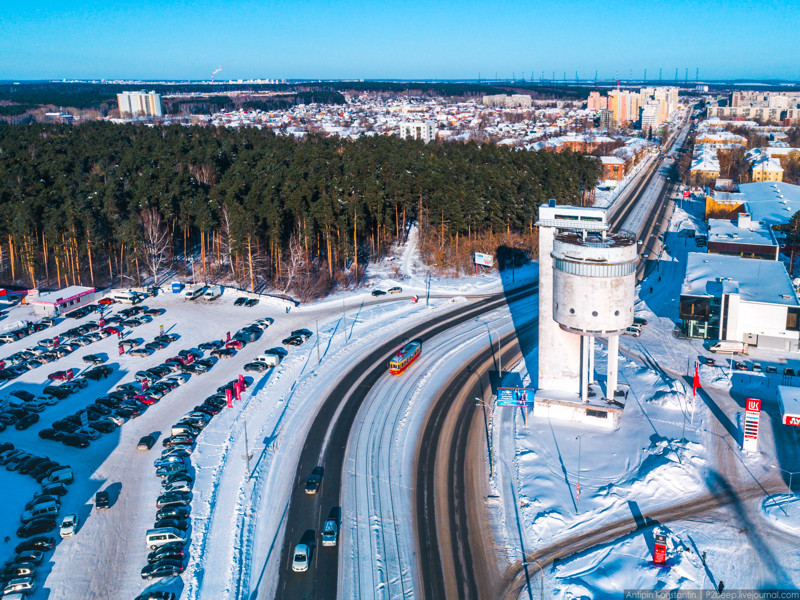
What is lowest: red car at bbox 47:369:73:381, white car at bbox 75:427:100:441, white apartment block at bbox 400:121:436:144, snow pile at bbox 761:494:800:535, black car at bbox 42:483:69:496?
snow pile at bbox 761:494:800:535

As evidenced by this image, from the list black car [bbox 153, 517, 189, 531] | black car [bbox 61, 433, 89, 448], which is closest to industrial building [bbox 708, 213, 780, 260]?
black car [bbox 153, 517, 189, 531]

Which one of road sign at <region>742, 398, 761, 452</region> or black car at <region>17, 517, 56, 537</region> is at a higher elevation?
road sign at <region>742, 398, 761, 452</region>

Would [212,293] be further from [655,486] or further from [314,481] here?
[655,486]

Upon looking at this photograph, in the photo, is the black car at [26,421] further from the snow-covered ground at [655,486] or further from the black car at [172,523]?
the snow-covered ground at [655,486]

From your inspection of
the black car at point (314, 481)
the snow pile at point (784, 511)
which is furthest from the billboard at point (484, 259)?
the snow pile at point (784, 511)

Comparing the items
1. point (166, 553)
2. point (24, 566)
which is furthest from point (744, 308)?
point (24, 566)

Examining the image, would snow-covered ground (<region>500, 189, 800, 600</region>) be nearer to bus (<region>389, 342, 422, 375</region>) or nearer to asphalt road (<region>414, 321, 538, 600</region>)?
asphalt road (<region>414, 321, 538, 600</region>)
